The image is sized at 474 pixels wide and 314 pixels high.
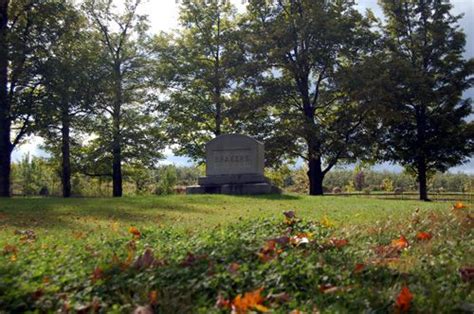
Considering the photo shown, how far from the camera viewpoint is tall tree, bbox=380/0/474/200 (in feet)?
76.5

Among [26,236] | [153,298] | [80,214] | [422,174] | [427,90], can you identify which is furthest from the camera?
[422,174]

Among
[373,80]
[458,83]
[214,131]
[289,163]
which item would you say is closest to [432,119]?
[458,83]

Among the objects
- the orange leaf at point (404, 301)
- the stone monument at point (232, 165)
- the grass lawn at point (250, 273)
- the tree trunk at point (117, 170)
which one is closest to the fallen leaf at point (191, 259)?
the grass lawn at point (250, 273)

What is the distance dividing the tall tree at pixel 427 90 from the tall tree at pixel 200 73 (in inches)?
331

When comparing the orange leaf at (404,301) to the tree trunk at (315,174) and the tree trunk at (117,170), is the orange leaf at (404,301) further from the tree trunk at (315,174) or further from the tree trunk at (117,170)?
the tree trunk at (117,170)

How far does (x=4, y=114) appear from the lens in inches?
704

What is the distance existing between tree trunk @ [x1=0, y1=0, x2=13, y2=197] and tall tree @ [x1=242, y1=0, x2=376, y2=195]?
11474 millimetres

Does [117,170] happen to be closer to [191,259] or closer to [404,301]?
[191,259]

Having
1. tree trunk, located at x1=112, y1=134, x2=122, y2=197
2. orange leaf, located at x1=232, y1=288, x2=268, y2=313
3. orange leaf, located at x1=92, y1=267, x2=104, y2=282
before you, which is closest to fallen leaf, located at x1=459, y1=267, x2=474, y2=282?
orange leaf, located at x1=232, y1=288, x2=268, y2=313

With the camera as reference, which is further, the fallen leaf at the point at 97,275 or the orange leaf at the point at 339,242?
the orange leaf at the point at 339,242

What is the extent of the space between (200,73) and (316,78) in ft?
21.4

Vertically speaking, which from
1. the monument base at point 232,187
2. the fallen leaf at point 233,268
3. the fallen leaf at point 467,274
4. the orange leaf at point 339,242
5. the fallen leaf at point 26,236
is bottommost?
the fallen leaf at point 26,236

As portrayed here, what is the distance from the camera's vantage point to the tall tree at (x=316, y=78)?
76.4ft

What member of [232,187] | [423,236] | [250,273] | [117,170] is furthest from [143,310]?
[117,170]
